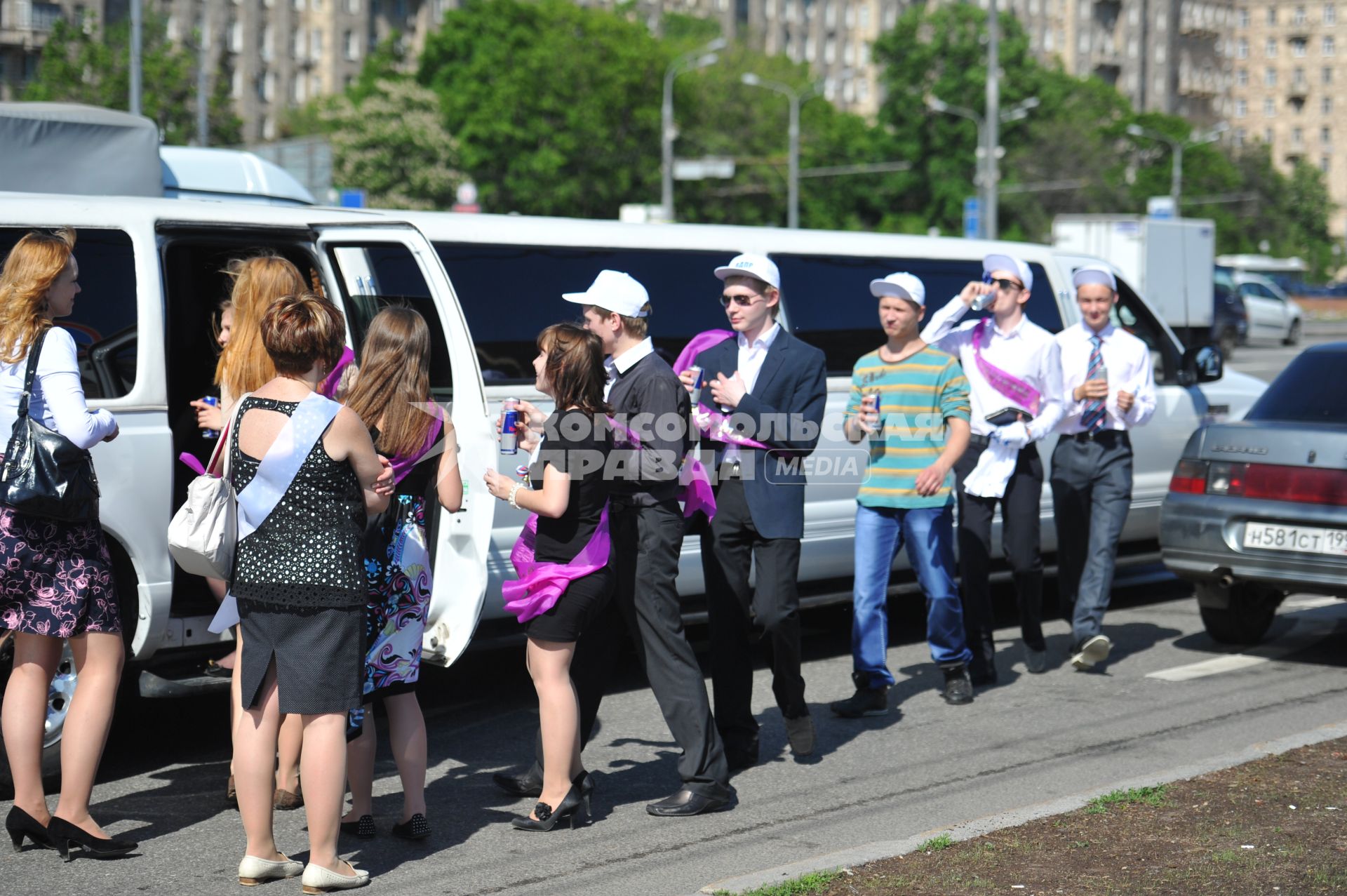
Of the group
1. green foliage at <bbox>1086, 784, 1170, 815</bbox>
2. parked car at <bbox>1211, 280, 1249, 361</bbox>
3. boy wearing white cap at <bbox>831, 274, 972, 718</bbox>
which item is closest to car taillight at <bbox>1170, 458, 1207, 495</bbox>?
boy wearing white cap at <bbox>831, 274, 972, 718</bbox>

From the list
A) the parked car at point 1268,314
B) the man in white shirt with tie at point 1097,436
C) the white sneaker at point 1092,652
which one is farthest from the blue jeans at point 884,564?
the parked car at point 1268,314

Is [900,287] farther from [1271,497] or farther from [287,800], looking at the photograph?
[287,800]

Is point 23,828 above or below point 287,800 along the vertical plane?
above

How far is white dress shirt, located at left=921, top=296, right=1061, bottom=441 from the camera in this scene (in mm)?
7359

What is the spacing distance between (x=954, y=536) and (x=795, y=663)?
9.54 ft

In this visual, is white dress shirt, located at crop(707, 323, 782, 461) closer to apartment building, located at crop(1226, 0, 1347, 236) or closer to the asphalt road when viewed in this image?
the asphalt road

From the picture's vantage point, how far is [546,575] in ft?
16.8

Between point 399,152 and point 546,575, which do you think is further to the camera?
point 399,152

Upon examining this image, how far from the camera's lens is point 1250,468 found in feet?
25.4

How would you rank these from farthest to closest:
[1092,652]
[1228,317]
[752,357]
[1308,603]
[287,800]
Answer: [1228,317], [1308,603], [1092,652], [752,357], [287,800]

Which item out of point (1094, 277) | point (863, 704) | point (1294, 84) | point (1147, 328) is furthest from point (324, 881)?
point (1294, 84)

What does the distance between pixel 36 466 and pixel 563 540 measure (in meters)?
1.61

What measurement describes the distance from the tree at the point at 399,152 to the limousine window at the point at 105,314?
5254cm

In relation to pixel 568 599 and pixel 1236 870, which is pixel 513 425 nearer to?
pixel 568 599
